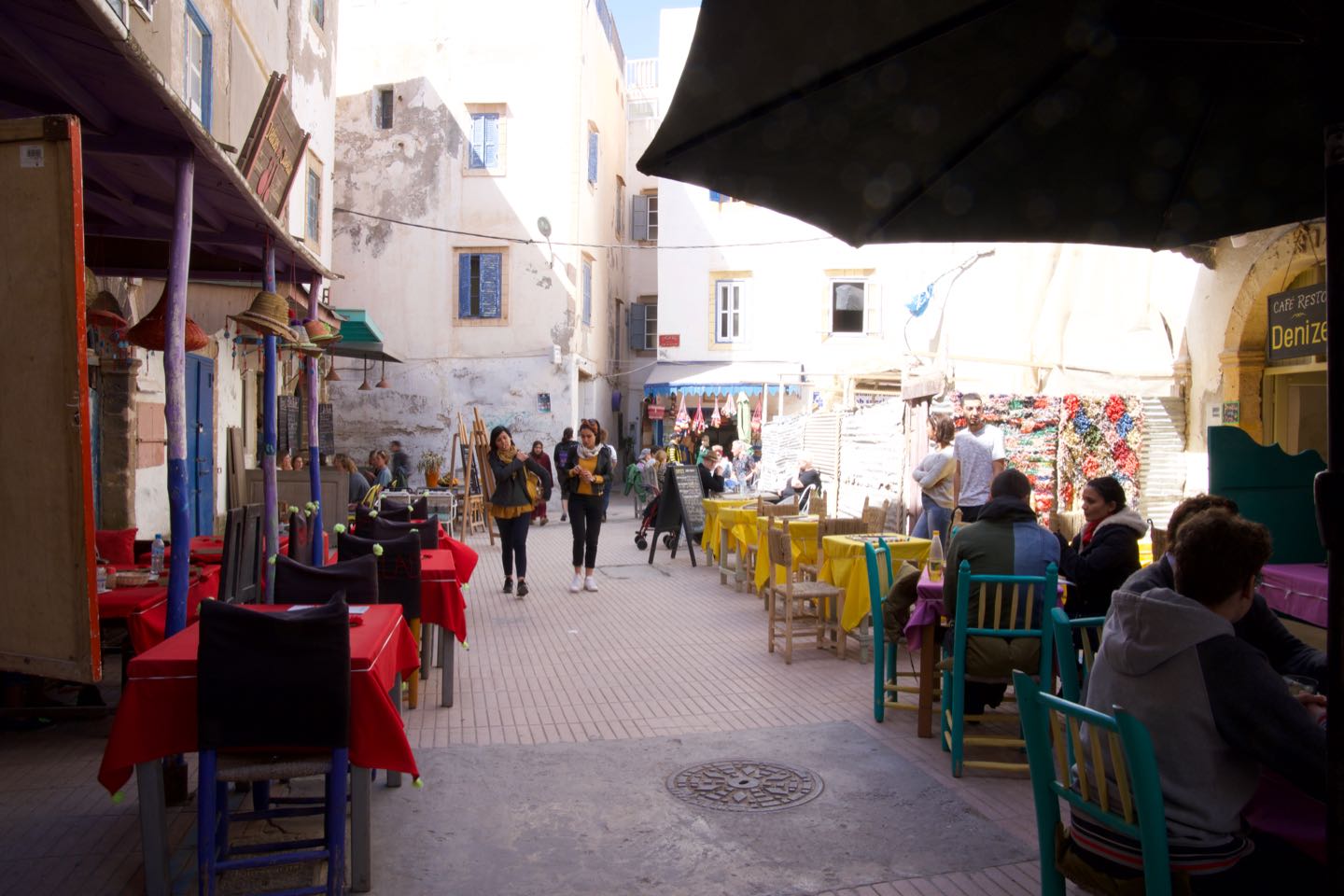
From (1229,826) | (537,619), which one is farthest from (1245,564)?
(537,619)

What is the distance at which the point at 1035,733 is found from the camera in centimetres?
298

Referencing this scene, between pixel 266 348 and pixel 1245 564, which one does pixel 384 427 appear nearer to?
pixel 266 348

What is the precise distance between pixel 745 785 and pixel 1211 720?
289 centimetres

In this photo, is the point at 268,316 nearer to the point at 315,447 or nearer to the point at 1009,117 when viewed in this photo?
the point at 315,447

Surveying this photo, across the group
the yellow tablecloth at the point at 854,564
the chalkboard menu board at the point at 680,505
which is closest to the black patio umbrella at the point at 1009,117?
the yellow tablecloth at the point at 854,564

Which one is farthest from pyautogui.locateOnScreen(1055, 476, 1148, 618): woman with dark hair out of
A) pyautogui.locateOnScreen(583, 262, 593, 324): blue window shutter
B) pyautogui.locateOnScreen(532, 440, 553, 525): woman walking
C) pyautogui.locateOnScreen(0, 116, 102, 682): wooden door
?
pyautogui.locateOnScreen(583, 262, 593, 324): blue window shutter

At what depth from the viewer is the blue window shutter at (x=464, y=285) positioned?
78.7 feet

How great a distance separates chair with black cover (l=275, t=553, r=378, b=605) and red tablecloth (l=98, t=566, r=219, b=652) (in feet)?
1.17

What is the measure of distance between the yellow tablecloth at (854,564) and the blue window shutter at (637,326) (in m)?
24.0

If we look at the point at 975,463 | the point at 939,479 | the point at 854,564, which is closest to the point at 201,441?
the point at 854,564

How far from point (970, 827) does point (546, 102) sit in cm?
2220

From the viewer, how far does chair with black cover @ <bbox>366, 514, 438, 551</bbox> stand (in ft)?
23.4

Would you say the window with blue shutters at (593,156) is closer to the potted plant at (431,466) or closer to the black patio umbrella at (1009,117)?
the potted plant at (431,466)

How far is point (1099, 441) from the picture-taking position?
43.8 feet
